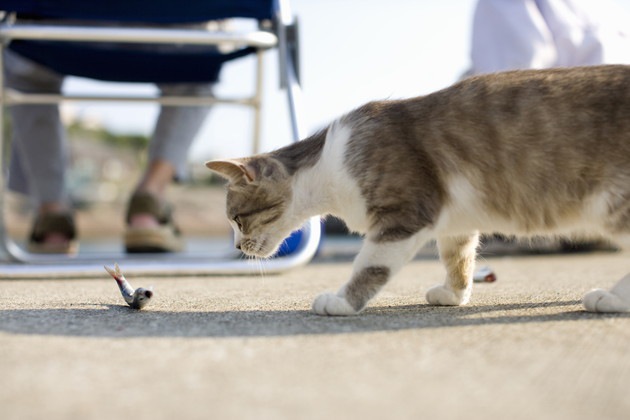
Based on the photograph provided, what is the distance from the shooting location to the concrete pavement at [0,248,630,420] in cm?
74

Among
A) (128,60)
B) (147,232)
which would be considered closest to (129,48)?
(128,60)

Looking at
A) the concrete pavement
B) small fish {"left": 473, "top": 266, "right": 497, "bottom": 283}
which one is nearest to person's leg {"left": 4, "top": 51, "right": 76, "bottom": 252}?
the concrete pavement

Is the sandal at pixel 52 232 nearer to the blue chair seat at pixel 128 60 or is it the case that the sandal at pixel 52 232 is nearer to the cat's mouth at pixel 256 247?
the blue chair seat at pixel 128 60

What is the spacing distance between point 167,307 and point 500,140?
72 centimetres

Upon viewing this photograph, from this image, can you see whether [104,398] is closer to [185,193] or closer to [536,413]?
[536,413]

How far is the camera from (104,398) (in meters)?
0.77

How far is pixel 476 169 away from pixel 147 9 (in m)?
1.35

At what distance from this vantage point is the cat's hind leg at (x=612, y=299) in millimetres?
1307

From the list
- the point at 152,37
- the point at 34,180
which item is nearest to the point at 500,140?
the point at 152,37

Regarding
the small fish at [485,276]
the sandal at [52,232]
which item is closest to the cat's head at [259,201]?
the small fish at [485,276]

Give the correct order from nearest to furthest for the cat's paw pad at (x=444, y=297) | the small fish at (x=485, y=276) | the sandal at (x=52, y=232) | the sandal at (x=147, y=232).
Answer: the cat's paw pad at (x=444, y=297)
the small fish at (x=485, y=276)
the sandal at (x=147, y=232)
the sandal at (x=52, y=232)

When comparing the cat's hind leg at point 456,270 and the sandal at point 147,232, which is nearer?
the cat's hind leg at point 456,270

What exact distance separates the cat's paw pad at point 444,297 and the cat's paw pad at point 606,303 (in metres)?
0.29

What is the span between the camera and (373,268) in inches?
54.8
